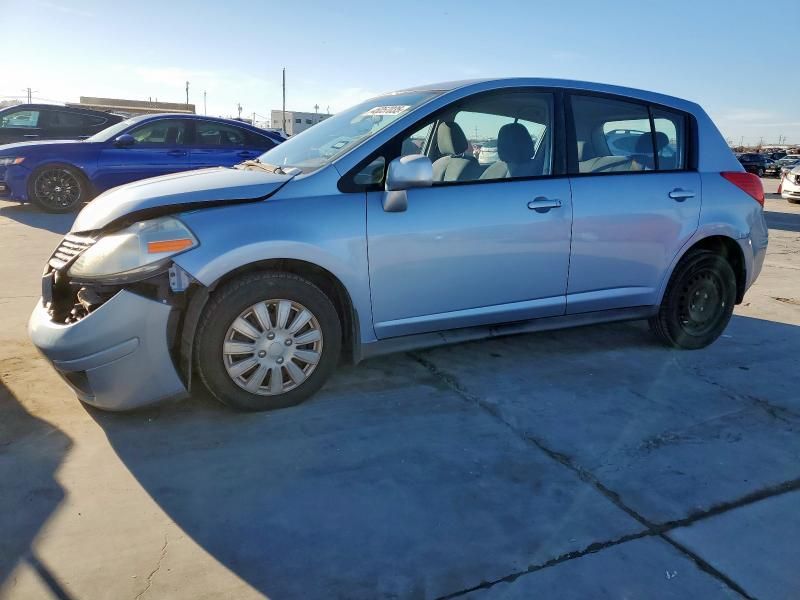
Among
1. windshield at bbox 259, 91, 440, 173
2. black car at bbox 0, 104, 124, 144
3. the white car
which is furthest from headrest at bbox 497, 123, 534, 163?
the white car

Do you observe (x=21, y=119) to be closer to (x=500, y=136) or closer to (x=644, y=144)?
(x=500, y=136)

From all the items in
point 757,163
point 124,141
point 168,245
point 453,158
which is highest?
point 757,163

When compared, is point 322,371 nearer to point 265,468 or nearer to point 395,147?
point 265,468

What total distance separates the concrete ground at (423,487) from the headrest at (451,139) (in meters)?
1.33

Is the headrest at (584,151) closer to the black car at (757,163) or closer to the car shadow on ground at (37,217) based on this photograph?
the car shadow on ground at (37,217)

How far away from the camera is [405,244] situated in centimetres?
341

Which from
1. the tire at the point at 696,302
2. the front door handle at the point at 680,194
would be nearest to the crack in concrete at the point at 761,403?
the tire at the point at 696,302

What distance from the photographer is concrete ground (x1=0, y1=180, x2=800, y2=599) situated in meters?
2.19

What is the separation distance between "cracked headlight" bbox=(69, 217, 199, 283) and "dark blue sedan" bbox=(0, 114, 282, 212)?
6.68m

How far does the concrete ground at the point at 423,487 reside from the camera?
7.18 feet

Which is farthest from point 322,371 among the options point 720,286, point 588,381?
point 720,286

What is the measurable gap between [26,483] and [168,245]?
3.81 feet

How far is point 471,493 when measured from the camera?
267cm

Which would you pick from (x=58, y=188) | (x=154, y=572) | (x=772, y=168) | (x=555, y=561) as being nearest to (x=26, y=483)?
(x=154, y=572)
